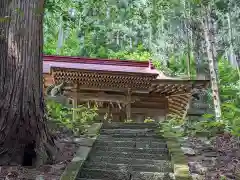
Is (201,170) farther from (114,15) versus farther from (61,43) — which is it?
(61,43)

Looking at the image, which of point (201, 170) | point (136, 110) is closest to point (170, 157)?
point (201, 170)

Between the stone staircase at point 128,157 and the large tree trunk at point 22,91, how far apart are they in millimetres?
704

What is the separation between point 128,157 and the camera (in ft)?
16.5

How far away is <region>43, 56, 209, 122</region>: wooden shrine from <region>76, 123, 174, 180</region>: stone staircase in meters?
3.98

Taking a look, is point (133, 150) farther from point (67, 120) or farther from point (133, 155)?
point (67, 120)

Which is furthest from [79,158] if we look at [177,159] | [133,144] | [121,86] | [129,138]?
[121,86]

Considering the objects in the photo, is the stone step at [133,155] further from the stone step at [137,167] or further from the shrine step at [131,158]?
the stone step at [137,167]

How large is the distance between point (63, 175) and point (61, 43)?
23238 millimetres

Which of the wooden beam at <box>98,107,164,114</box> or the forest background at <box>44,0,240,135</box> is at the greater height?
the forest background at <box>44,0,240,135</box>

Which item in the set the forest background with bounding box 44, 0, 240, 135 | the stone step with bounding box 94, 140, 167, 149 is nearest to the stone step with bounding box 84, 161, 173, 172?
the stone step with bounding box 94, 140, 167, 149

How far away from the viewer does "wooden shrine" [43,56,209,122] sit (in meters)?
10.3

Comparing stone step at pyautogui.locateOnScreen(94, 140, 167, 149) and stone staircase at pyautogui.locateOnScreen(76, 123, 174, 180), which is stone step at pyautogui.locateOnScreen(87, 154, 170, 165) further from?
stone step at pyautogui.locateOnScreen(94, 140, 167, 149)

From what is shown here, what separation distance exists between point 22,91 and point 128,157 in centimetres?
186

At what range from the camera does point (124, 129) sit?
6691 millimetres
